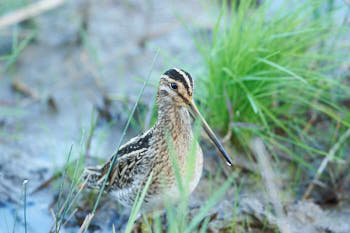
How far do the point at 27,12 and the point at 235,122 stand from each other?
284cm

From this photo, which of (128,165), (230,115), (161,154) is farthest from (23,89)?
(161,154)

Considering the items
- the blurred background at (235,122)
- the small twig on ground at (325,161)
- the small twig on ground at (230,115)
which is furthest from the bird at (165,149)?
the small twig on ground at (325,161)

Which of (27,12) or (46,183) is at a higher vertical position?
(27,12)

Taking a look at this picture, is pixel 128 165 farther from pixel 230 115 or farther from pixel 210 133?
pixel 230 115

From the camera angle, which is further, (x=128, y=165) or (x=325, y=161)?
(x=325, y=161)

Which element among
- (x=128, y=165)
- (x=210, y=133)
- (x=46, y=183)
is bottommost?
(x=46, y=183)

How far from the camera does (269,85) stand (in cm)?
380

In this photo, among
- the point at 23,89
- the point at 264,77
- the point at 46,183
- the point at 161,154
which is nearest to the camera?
the point at 161,154

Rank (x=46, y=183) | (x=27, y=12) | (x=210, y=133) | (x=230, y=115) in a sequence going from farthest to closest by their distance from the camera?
(x=27, y=12) → (x=46, y=183) → (x=230, y=115) → (x=210, y=133)

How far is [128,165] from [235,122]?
97 cm

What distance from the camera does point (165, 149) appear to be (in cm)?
318

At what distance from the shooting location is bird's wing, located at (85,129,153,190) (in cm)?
326

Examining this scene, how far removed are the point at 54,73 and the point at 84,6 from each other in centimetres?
119

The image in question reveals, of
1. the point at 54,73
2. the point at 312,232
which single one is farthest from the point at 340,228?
the point at 54,73
